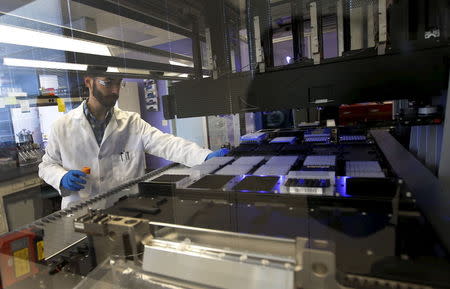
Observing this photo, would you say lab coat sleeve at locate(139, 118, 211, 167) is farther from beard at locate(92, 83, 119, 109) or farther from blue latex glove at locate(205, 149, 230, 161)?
beard at locate(92, 83, 119, 109)

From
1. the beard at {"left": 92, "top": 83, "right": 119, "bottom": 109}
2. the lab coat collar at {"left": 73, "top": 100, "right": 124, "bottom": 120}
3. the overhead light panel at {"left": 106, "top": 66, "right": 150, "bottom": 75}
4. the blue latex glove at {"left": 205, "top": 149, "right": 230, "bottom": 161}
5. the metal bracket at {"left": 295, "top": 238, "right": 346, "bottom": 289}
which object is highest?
the overhead light panel at {"left": 106, "top": 66, "right": 150, "bottom": 75}

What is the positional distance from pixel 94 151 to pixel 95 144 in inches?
1.8

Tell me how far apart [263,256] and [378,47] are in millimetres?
995

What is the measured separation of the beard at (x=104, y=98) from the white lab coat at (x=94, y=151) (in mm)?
69

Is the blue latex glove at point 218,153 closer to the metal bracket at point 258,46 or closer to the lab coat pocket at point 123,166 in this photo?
the lab coat pocket at point 123,166

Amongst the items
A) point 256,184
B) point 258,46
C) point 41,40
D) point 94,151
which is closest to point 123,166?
point 94,151

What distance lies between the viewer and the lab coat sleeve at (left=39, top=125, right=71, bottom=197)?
5.65 ft

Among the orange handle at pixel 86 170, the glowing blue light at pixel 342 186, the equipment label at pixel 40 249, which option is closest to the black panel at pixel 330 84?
the glowing blue light at pixel 342 186

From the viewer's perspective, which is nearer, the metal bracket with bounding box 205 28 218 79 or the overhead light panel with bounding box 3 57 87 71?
the metal bracket with bounding box 205 28 218 79

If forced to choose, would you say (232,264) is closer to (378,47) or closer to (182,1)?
(378,47)

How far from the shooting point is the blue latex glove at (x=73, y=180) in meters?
1.63

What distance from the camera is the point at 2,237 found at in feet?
2.92

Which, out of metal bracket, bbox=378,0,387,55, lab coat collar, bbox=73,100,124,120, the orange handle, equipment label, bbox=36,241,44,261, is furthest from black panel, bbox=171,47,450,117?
equipment label, bbox=36,241,44,261

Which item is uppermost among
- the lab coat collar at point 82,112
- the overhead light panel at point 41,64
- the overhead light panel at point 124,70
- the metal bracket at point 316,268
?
the overhead light panel at point 41,64
